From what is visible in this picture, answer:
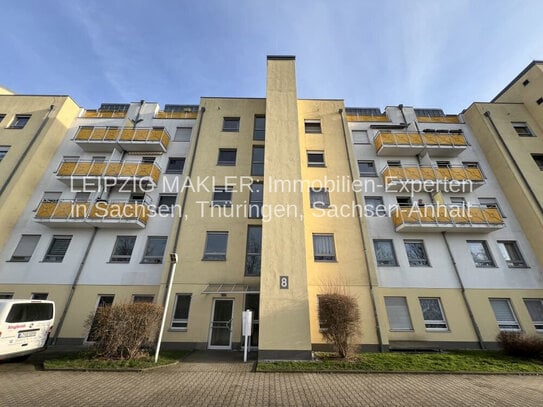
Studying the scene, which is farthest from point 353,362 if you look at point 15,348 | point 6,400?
point 15,348

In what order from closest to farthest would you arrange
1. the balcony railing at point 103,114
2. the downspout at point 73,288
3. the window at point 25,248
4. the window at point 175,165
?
the downspout at point 73,288
the window at point 25,248
the window at point 175,165
the balcony railing at point 103,114

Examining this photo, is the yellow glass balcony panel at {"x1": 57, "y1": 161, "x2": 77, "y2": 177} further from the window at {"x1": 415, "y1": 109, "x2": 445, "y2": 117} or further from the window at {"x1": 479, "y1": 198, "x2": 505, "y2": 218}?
the window at {"x1": 415, "y1": 109, "x2": 445, "y2": 117}

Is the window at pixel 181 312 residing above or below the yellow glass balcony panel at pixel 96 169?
below

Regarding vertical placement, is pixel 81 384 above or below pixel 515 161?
below

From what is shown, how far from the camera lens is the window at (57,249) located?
1284cm

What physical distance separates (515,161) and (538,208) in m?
3.41

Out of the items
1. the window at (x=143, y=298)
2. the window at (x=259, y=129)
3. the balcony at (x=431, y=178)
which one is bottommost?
the window at (x=143, y=298)

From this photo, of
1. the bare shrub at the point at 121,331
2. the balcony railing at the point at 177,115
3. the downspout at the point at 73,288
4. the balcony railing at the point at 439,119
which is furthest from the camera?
the balcony railing at the point at 439,119

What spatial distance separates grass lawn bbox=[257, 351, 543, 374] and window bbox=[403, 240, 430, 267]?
4.54 meters

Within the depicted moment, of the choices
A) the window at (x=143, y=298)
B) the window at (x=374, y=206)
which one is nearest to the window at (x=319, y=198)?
the window at (x=374, y=206)

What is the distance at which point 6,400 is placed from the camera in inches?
211

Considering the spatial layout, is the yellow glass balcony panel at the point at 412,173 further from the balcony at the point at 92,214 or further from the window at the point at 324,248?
the balcony at the point at 92,214

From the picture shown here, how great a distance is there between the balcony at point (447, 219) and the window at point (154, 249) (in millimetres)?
13545

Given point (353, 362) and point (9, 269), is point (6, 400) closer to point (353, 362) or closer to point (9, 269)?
point (353, 362)
